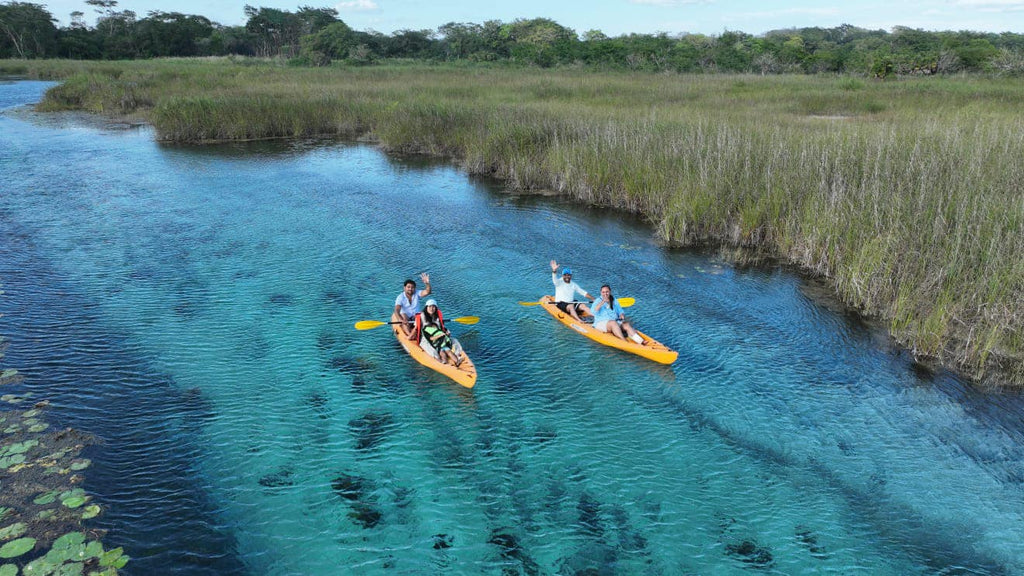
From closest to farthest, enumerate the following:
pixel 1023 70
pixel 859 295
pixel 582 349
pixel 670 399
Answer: pixel 670 399 → pixel 582 349 → pixel 859 295 → pixel 1023 70

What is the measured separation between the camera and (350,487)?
8.26 meters

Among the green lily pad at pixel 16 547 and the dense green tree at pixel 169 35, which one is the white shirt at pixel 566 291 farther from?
the dense green tree at pixel 169 35

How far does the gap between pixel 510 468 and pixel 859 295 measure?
28.2 feet

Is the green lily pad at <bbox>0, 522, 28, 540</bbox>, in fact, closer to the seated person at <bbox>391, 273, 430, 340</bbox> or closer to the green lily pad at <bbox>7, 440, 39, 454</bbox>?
the green lily pad at <bbox>7, 440, 39, 454</bbox>

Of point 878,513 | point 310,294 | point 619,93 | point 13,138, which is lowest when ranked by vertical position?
point 878,513

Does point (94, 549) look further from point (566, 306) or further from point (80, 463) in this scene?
point (566, 306)

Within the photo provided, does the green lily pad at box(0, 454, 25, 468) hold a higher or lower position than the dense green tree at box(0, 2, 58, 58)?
lower

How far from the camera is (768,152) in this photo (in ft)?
58.1

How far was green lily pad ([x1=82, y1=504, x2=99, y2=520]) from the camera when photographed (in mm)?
7461

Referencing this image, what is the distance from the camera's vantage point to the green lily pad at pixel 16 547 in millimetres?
6816

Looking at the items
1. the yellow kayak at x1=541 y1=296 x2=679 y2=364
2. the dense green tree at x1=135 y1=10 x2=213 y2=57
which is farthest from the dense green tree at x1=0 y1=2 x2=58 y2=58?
the yellow kayak at x1=541 y1=296 x2=679 y2=364

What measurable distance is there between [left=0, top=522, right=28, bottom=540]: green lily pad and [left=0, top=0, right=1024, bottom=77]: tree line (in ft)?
143

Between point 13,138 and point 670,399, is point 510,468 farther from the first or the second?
point 13,138

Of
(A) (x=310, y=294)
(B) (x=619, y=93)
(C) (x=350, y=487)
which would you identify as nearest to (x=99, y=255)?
(A) (x=310, y=294)
